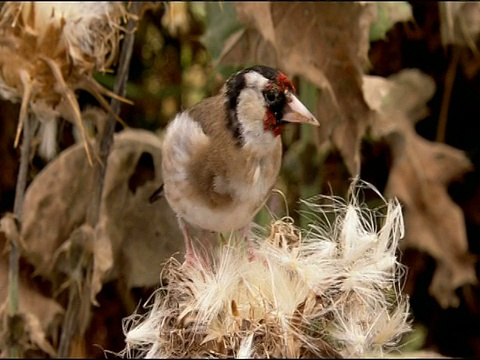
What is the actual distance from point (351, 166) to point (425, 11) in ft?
1.46

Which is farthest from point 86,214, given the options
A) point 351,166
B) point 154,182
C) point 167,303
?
point 167,303

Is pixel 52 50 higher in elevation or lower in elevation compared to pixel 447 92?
higher

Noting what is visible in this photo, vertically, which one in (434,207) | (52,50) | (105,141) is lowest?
(434,207)

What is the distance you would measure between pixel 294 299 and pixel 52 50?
12.8 inches

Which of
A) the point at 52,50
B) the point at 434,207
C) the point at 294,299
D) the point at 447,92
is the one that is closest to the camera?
the point at 294,299

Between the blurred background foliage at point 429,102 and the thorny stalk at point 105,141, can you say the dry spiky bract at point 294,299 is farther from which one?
the blurred background foliage at point 429,102

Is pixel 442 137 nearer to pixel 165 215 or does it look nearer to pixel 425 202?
pixel 425 202

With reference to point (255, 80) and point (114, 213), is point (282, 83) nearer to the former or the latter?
point (255, 80)

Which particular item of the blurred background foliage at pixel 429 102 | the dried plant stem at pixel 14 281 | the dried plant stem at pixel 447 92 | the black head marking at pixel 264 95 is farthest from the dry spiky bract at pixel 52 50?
the dried plant stem at pixel 447 92

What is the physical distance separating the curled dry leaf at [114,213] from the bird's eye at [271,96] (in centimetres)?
35

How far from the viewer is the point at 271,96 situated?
588mm

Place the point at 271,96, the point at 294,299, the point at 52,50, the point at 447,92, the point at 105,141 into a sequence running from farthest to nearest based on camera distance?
the point at 447,92 < the point at 105,141 < the point at 52,50 < the point at 271,96 < the point at 294,299

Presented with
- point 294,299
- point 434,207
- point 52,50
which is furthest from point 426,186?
point 294,299

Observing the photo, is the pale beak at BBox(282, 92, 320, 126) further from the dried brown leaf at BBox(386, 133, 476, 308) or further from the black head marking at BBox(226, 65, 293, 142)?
the dried brown leaf at BBox(386, 133, 476, 308)
